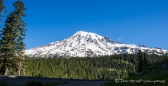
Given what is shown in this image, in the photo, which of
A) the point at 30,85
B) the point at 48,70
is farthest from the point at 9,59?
the point at 48,70

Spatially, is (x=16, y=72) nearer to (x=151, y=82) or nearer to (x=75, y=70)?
(x=151, y=82)

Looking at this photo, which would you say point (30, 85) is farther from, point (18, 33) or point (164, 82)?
point (18, 33)

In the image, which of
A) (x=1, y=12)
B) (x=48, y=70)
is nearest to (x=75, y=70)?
(x=48, y=70)

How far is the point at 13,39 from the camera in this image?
39062 millimetres

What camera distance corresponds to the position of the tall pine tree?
37250mm

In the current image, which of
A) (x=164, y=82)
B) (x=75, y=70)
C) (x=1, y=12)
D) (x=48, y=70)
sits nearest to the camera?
(x=164, y=82)

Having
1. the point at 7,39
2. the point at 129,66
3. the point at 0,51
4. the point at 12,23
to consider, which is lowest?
the point at 129,66

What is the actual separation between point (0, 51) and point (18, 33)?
545 cm

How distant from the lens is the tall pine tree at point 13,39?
37250 mm

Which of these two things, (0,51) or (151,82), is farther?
(0,51)

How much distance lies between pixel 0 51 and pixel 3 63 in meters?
2.97

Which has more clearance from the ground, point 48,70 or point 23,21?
point 23,21

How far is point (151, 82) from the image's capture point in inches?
369

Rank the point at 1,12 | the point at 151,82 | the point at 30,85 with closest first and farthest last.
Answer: the point at 151,82
the point at 30,85
the point at 1,12
